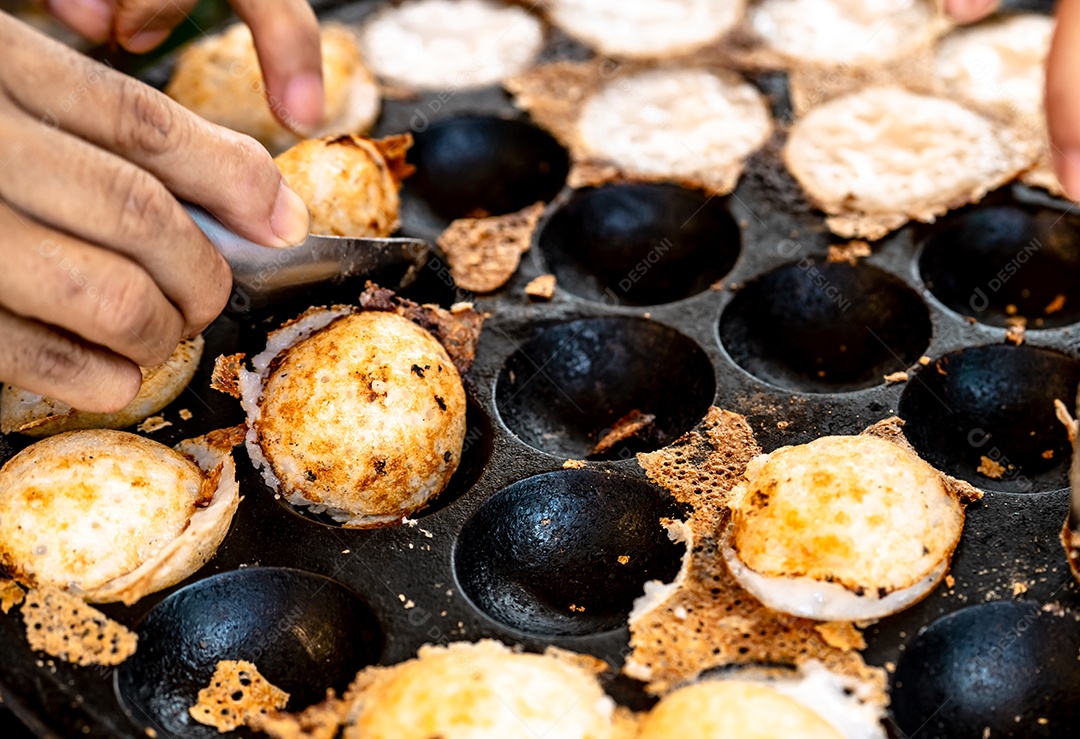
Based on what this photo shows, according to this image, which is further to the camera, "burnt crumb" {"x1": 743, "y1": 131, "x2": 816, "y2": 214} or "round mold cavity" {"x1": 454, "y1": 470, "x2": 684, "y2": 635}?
"burnt crumb" {"x1": 743, "y1": 131, "x2": 816, "y2": 214}

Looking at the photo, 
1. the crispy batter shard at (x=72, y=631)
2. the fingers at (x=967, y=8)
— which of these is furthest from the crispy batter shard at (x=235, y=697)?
the fingers at (x=967, y=8)

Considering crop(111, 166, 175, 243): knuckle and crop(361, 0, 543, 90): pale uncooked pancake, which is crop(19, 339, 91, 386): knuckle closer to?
crop(111, 166, 175, 243): knuckle

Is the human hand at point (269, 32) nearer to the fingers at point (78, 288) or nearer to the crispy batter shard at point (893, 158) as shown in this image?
the fingers at point (78, 288)

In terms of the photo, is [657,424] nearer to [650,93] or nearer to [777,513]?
[777,513]

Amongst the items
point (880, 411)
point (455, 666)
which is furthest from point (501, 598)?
point (880, 411)

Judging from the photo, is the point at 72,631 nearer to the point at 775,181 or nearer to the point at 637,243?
the point at 637,243

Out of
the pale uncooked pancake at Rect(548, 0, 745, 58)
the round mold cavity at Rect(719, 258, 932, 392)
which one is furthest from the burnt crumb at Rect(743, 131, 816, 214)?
the pale uncooked pancake at Rect(548, 0, 745, 58)
